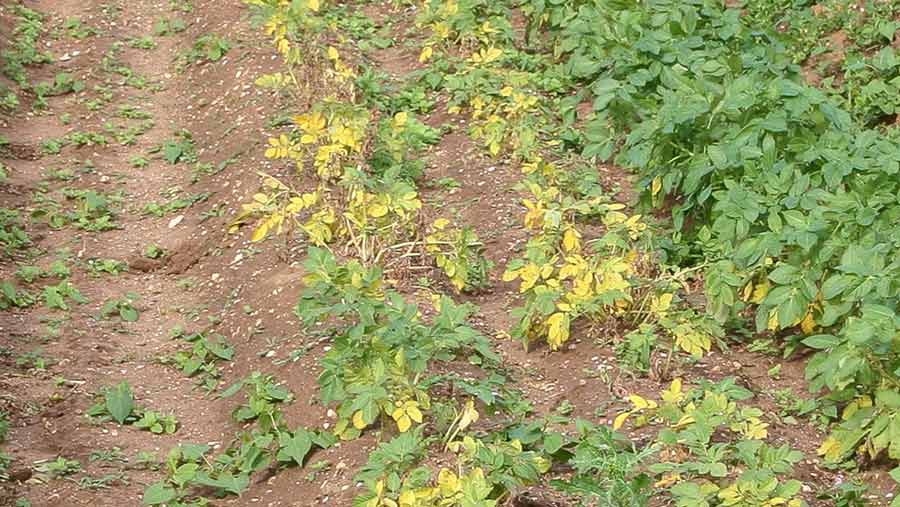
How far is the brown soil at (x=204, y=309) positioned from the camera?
538 cm

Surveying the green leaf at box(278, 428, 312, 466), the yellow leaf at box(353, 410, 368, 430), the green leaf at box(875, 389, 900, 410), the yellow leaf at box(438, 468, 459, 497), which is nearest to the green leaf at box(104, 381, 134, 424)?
the green leaf at box(278, 428, 312, 466)

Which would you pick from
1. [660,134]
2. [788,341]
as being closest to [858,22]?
[660,134]

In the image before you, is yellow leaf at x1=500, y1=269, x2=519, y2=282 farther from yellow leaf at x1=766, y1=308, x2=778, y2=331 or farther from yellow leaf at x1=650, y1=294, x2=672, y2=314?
yellow leaf at x1=766, y1=308, x2=778, y2=331

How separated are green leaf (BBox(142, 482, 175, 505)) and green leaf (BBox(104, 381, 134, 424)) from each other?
25.4 inches

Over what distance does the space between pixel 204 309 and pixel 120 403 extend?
1010mm

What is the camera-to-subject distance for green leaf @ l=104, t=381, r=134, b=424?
224 inches

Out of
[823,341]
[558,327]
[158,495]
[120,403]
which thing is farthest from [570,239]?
[158,495]

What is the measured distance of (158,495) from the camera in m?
5.08

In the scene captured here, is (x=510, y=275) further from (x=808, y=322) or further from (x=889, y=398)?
→ (x=889, y=398)

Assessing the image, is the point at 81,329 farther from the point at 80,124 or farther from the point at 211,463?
the point at 80,124

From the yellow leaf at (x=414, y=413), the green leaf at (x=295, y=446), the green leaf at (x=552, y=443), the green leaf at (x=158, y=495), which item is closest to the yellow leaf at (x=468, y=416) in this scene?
the yellow leaf at (x=414, y=413)

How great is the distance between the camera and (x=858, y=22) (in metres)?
9.22

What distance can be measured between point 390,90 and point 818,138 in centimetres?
320

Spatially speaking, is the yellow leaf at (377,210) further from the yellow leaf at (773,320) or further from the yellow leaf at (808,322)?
the yellow leaf at (808,322)
